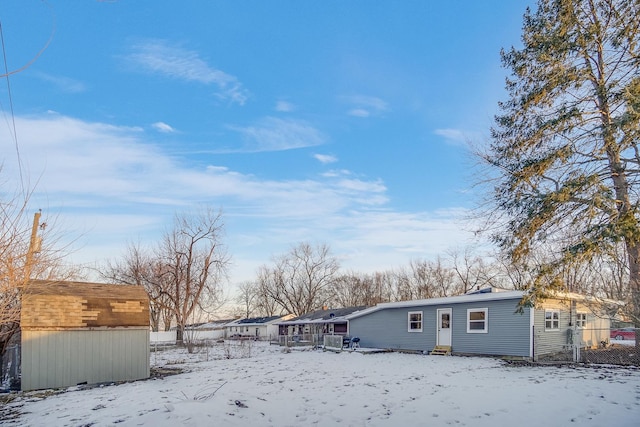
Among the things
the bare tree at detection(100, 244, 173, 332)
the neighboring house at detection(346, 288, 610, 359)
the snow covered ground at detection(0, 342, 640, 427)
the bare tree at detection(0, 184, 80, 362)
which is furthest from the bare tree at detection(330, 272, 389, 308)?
the bare tree at detection(0, 184, 80, 362)

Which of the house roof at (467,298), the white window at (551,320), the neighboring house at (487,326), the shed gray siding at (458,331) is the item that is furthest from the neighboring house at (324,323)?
the white window at (551,320)

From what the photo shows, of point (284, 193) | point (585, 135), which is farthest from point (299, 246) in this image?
point (585, 135)

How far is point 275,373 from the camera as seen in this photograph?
13.2m

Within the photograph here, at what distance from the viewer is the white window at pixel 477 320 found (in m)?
17.7

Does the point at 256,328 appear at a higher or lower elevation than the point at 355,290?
lower

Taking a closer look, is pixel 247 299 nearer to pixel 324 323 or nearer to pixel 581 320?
pixel 324 323

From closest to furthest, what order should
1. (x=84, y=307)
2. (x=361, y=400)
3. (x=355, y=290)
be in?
(x=361, y=400) < (x=84, y=307) < (x=355, y=290)

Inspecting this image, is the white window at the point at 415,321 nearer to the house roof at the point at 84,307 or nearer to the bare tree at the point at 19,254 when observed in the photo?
the house roof at the point at 84,307

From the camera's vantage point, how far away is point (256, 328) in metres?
49.6

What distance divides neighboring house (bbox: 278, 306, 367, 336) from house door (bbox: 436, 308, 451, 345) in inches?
439

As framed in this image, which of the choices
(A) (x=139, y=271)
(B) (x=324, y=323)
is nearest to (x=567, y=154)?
(B) (x=324, y=323)

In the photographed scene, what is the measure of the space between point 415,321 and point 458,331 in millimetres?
2572

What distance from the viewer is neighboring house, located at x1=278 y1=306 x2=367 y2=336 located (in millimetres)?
32438

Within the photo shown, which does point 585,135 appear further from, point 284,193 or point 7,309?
point 284,193
